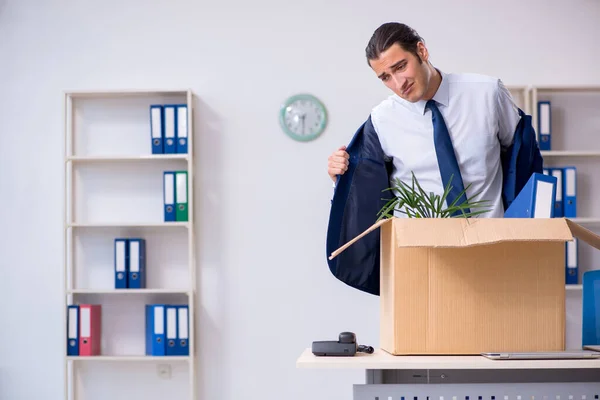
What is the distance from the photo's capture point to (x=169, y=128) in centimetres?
425

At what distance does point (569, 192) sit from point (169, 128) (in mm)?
2190

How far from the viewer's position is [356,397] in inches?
62.3

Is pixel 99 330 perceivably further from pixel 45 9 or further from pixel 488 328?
pixel 488 328

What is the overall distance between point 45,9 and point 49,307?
172 centimetres

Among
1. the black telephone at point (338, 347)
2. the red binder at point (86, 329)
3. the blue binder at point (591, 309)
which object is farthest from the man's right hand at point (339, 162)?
the red binder at point (86, 329)

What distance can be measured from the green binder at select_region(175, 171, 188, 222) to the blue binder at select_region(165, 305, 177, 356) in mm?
490

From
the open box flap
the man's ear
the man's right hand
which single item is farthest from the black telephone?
the man's ear

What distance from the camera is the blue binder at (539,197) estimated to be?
1.70 m

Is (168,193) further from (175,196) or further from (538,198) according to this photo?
(538,198)

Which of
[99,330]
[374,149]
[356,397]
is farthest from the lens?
[99,330]

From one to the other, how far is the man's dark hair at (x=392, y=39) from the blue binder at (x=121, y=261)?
246 centimetres

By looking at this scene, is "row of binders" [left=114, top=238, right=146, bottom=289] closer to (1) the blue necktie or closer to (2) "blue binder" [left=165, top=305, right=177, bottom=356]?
(2) "blue binder" [left=165, top=305, right=177, bottom=356]

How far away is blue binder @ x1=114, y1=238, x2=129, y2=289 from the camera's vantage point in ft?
13.9

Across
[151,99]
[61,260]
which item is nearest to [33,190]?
[61,260]
